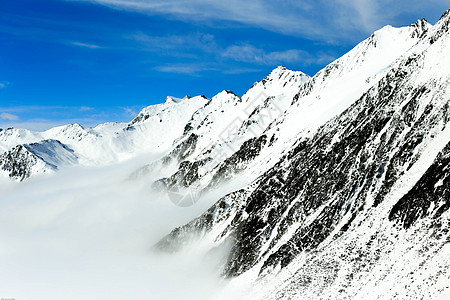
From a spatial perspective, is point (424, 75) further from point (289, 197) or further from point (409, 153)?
point (289, 197)

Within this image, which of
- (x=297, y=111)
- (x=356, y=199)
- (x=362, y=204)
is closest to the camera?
(x=362, y=204)

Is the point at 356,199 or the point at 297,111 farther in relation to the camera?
the point at 297,111

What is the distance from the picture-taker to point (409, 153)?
36250 mm

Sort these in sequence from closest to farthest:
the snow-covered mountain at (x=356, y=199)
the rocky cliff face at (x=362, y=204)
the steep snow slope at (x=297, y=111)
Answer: the rocky cliff face at (x=362, y=204) → the snow-covered mountain at (x=356, y=199) → the steep snow slope at (x=297, y=111)

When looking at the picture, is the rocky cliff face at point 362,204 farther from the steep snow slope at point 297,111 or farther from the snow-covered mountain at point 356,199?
the steep snow slope at point 297,111

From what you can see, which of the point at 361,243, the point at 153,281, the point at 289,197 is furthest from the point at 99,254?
the point at 361,243

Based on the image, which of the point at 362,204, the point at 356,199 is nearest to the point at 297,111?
the point at 356,199

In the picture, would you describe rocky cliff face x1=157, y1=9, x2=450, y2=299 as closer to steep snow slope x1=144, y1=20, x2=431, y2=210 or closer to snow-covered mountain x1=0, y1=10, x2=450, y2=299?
snow-covered mountain x1=0, y1=10, x2=450, y2=299

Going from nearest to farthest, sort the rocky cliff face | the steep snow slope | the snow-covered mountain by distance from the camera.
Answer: the rocky cliff face
the snow-covered mountain
the steep snow slope

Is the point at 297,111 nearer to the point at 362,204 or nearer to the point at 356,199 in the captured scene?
the point at 356,199

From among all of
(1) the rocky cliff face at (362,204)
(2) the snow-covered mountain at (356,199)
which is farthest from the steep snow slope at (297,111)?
(1) the rocky cliff face at (362,204)

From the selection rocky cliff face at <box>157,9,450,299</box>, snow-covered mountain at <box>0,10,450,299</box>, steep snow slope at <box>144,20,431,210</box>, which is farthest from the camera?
steep snow slope at <box>144,20,431,210</box>

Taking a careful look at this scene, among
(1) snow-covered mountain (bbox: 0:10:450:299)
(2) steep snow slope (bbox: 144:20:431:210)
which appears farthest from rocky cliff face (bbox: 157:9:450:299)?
(2) steep snow slope (bbox: 144:20:431:210)

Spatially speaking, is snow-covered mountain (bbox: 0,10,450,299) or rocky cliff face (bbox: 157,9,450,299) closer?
rocky cliff face (bbox: 157,9,450,299)
